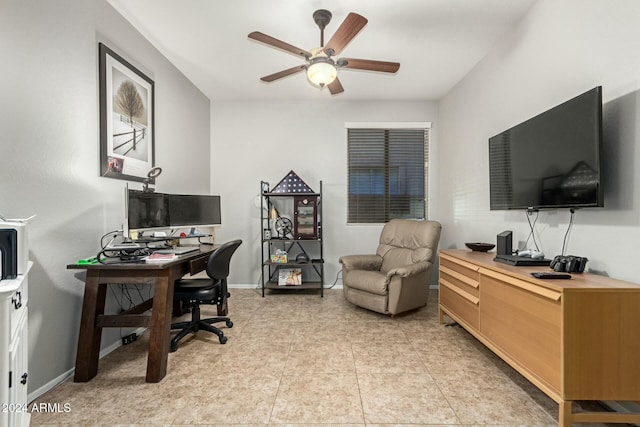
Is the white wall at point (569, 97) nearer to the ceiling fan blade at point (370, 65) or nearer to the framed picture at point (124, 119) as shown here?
the ceiling fan blade at point (370, 65)

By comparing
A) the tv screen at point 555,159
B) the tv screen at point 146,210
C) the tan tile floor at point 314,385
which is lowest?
the tan tile floor at point 314,385

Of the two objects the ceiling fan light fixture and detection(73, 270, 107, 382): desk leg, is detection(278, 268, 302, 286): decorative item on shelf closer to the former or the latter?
detection(73, 270, 107, 382): desk leg

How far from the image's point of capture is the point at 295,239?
379 cm

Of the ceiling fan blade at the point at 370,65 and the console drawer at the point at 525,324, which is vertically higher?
the ceiling fan blade at the point at 370,65

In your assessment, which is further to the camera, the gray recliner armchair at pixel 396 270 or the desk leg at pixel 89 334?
the gray recliner armchair at pixel 396 270

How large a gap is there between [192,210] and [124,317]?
1293 millimetres

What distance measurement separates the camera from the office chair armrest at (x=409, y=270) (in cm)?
283

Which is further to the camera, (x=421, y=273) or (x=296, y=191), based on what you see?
(x=296, y=191)

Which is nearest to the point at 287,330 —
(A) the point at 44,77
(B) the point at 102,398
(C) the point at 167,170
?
(B) the point at 102,398

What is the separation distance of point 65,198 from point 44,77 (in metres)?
0.73

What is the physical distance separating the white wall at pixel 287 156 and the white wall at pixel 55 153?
1.82 m

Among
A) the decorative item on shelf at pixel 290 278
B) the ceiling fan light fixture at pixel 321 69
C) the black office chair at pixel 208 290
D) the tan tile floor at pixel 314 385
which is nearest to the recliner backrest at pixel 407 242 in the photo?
the tan tile floor at pixel 314 385

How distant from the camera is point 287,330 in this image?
2682 millimetres

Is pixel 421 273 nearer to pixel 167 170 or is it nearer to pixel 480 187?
pixel 480 187
